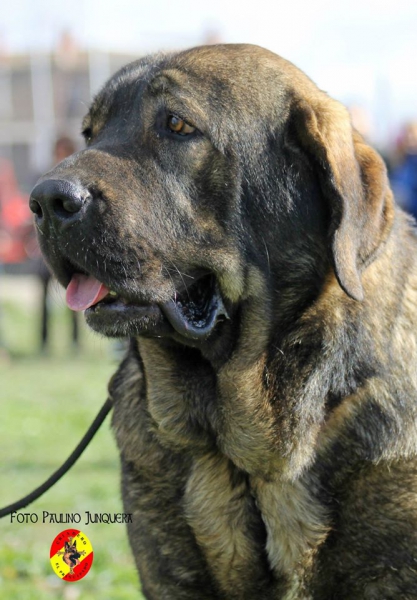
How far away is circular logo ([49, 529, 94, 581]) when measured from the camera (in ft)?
11.1

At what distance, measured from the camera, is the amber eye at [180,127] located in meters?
3.00

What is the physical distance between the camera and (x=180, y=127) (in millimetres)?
3000

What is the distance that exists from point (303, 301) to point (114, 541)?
96.1 inches

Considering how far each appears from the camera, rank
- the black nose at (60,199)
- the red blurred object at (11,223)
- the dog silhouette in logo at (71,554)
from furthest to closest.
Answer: the red blurred object at (11,223) < the dog silhouette in logo at (71,554) < the black nose at (60,199)

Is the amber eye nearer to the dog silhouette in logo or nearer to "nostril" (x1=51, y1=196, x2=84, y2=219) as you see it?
"nostril" (x1=51, y1=196, x2=84, y2=219)

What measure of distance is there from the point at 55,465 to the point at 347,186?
4.36m

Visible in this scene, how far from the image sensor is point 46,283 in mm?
11797

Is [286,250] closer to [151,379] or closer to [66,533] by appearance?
[151,379]

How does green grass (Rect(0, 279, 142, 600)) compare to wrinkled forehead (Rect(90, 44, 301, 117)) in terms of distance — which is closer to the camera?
wrinkled forehead (Rect(90, 44, 301, 117))

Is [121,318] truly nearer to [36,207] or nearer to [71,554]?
[36,207]

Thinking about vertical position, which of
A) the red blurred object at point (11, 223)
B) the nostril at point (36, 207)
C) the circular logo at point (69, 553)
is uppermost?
the nostril at point (36, 207)


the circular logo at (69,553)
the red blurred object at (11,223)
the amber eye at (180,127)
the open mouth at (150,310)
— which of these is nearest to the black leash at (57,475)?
the circular logo at (69,553)

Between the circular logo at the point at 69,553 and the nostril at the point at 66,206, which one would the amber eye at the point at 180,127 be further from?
the circular logo at the point at 69,553

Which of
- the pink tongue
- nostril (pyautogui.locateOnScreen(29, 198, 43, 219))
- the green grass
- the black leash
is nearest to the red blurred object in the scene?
the green grass
